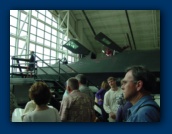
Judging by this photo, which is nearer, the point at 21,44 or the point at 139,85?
the point at 139,85

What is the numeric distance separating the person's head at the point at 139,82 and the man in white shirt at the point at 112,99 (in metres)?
0.93

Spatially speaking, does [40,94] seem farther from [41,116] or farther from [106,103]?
[106,103]

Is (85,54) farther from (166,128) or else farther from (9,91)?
(166,128)

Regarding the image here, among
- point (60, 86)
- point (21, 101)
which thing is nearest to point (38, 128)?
point (21, 101)

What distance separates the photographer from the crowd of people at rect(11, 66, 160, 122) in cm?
143

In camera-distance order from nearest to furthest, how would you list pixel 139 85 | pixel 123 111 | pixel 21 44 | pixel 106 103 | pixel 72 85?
pixel 139 85 < pixel 123 111 < pixel 72 85 < pixel 21 44 < pixel 106 103

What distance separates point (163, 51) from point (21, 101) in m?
1.79

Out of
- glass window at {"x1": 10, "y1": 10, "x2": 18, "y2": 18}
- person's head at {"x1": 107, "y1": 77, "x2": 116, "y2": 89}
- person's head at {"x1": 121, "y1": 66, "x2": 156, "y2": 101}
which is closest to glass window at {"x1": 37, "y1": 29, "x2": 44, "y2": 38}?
glass window at {"x1": 10, "y1": 10, "x2": 18, "y2": 18}

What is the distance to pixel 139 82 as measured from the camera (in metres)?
1.59

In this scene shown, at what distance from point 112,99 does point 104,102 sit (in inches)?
5.2

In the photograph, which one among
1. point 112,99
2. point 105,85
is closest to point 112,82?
point 105,85

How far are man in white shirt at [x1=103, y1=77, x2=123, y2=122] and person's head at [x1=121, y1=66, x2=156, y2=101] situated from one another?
36.4 inches

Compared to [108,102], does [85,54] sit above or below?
above

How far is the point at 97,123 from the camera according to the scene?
2605 millimetres
